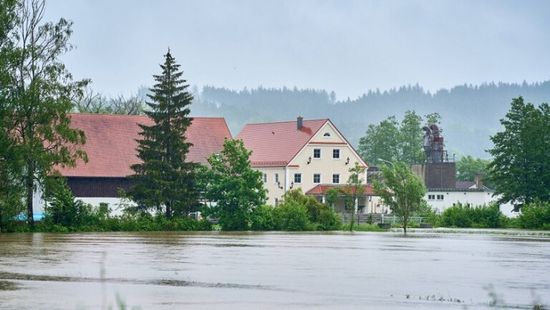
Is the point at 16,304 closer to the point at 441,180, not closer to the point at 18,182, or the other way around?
the point at 18,182

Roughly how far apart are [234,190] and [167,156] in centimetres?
509

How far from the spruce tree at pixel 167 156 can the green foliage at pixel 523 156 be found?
30.3 metres

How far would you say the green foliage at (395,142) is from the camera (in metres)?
170

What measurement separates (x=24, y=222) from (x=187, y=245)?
18518mm

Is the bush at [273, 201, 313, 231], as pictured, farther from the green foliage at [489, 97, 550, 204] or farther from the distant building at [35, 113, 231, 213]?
the green foliage at [489, 97, 550, 204]

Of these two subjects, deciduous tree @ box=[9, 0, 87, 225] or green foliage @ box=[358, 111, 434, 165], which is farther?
green foliage @ box=[358, 111, 434, 165]

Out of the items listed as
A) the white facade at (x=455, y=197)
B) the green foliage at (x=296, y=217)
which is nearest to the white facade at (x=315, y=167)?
the white facade at (x=455, y=197)

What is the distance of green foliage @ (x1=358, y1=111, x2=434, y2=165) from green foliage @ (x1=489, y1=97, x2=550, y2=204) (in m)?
72.6

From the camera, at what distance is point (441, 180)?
13488 cm

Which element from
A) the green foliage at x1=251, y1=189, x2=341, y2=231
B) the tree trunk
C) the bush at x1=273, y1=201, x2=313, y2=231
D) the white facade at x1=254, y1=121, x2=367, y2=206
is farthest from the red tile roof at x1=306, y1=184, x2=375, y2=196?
the tree trunk

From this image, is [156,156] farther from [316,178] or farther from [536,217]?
[316,178]

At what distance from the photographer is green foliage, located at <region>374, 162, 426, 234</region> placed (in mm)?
71812

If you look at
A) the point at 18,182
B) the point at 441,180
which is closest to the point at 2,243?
the point at 18,182

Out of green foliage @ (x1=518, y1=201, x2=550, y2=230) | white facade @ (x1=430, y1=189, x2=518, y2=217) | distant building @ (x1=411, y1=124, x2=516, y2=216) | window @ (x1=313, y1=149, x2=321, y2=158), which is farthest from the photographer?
distant building @ (x1=411, y1=124, x2=516, y2=216)
